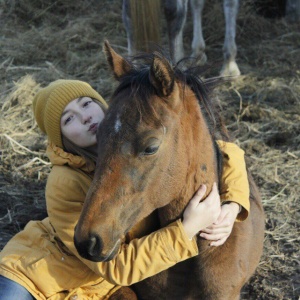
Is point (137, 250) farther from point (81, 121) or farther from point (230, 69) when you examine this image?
point (230, 69)

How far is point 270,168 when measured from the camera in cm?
393

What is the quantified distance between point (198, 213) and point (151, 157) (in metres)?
0.33

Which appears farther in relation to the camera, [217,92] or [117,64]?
[217,92]

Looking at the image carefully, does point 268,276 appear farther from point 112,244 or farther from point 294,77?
point 294,77

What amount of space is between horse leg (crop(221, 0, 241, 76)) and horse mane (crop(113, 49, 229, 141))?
2.96 m

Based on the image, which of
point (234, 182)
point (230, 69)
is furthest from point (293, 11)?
point (234, 182)

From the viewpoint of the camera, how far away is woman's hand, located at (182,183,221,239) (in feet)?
6.77

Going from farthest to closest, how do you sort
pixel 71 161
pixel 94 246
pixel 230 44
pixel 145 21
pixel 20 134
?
pixel 230 44
pixel 145 21
pixel 20 134
pixel 71 161
pixel 94 246

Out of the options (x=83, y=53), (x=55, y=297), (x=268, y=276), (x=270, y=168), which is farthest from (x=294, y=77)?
(x=55, y=297)

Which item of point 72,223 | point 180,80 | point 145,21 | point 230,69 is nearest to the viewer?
point 180,80

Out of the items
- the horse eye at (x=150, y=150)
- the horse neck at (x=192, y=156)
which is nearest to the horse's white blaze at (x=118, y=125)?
the horse eye at (x=150, y=150)

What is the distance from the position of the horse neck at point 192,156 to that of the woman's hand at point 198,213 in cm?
2

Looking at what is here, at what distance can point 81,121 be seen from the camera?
2.37 m

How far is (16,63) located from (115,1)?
2011 millimetres
